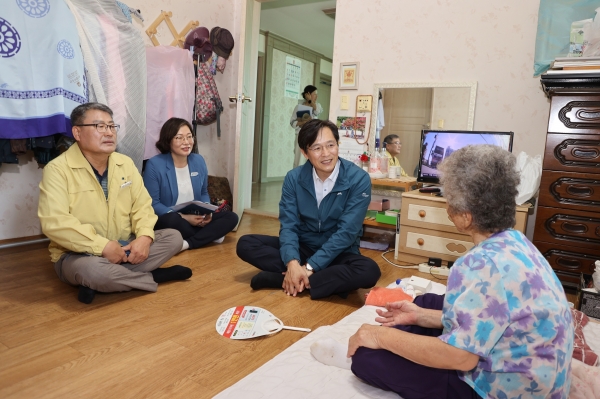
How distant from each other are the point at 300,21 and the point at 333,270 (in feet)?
17.2

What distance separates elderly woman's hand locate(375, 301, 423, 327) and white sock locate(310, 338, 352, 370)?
20 centimetres

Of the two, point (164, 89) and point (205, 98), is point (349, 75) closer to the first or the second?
point (205, 98)

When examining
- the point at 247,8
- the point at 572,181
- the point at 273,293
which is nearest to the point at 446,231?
the point at 572,181

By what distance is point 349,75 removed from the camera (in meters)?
3.75

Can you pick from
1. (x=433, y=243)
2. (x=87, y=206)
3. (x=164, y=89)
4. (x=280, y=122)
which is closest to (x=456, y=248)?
(x=433, y=243)

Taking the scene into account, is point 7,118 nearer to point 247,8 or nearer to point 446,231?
point 247,8

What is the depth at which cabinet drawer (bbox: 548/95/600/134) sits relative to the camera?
2416 millimetres

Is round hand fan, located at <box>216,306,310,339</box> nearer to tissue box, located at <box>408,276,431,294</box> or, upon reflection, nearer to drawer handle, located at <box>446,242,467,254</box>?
tissue box, located at <box>408,276,431,294</box>

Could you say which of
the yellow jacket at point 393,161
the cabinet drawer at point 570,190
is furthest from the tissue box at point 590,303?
the yellow jacket at point 393,161

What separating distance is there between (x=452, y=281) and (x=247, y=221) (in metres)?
3.36

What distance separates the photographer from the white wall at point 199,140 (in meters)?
2.93

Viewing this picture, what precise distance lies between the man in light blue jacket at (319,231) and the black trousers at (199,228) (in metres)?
0.76

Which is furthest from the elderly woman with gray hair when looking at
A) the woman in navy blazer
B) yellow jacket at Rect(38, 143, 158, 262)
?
the woman in navy blazer

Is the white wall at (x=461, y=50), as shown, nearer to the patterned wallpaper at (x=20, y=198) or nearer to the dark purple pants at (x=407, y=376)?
the dark purple pants at (x=407, y=376)
